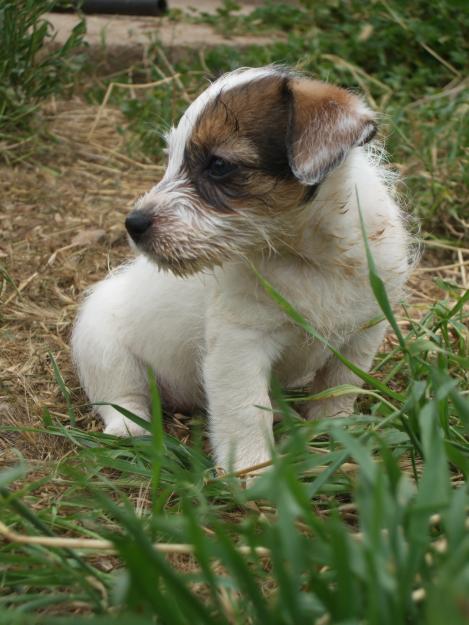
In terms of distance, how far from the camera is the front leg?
141 inches

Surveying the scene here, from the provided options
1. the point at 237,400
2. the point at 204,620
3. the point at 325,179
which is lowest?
the point at 237,400

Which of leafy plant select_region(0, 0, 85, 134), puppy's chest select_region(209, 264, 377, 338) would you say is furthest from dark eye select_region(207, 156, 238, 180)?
leafy plant select_region(0, 0, 85, 134)

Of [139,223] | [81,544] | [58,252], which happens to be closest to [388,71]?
[58,252]

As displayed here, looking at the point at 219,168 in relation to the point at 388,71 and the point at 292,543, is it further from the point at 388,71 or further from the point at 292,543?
the point at 388,71

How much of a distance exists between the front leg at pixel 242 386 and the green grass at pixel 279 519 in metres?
0.16

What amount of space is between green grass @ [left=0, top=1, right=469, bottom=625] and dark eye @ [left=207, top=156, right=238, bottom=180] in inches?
21.2

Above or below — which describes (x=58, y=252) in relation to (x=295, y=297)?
below

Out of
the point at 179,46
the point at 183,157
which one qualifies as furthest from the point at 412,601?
the point at 179,46

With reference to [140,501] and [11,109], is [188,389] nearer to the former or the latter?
[140,501]

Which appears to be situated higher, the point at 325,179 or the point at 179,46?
the point at 325,179

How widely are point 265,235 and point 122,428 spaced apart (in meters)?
1.20

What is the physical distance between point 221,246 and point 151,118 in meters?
3.85

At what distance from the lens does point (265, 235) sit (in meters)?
3.48

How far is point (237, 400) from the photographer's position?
360 centimetres
